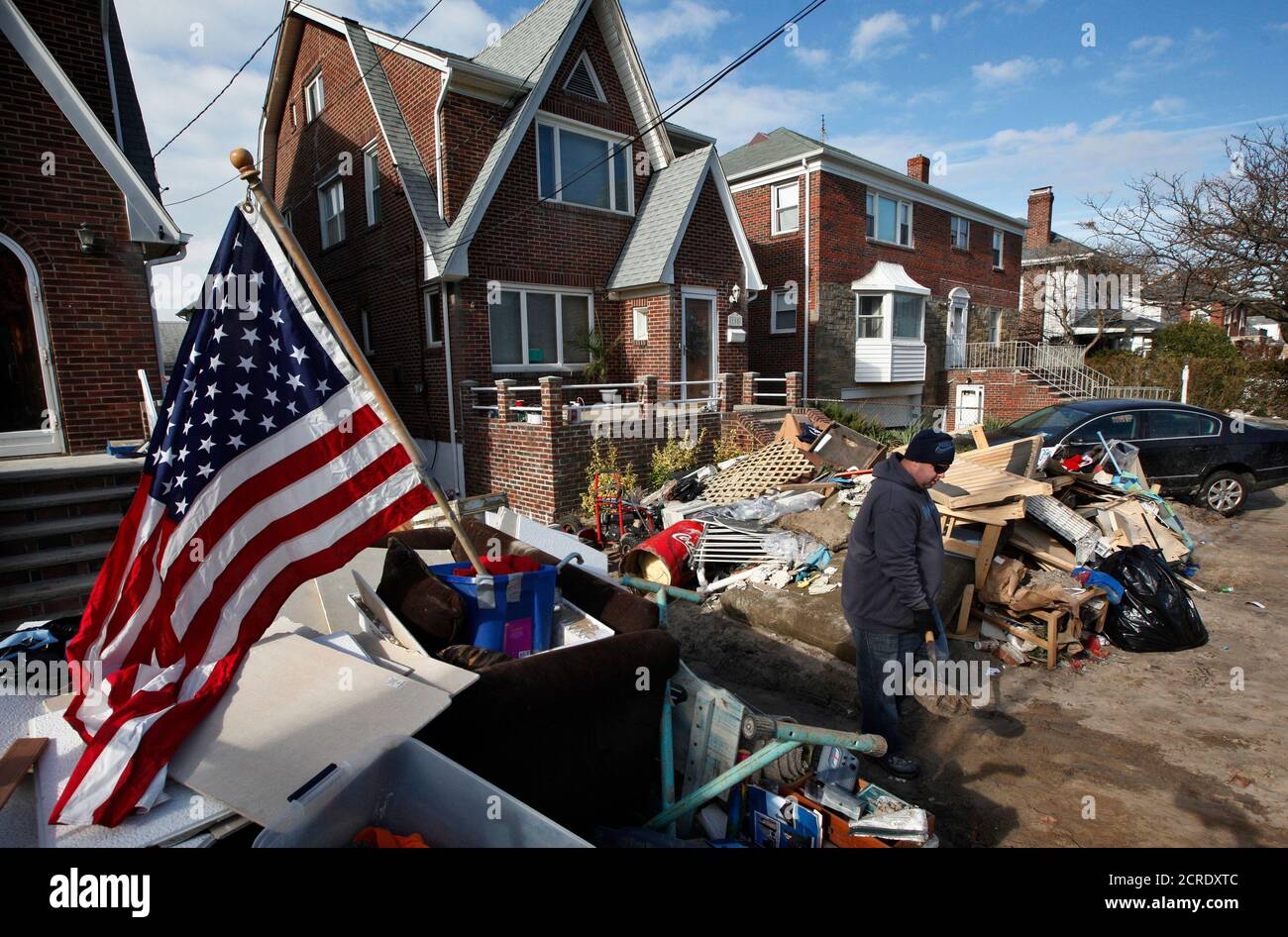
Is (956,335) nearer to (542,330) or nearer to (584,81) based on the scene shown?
(584,81)

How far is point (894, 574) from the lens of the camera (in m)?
4.04

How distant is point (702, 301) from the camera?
1415 centimetres

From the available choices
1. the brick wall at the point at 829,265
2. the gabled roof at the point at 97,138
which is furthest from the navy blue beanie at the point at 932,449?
the brick wall at the point at 829,265

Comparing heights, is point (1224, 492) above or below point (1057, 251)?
below

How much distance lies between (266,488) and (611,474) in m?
7.35

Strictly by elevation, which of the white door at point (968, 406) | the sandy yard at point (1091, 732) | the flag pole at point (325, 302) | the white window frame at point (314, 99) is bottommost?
the sandy yard at point (1091, 732)

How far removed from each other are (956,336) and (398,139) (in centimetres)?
1896

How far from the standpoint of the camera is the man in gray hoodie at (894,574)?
4043 mm

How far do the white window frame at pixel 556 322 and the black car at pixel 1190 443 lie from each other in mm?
7657

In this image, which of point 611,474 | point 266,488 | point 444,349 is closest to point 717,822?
point 266,488

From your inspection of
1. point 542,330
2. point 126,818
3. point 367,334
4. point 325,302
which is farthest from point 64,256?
point 126,818

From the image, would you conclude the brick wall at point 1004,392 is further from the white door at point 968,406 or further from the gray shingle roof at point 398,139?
the gray shingle roof at point 398,139

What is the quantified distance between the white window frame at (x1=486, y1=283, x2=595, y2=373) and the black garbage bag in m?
9.58

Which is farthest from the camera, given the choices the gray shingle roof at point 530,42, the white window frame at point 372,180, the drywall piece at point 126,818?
the white window frame at point 372,180
